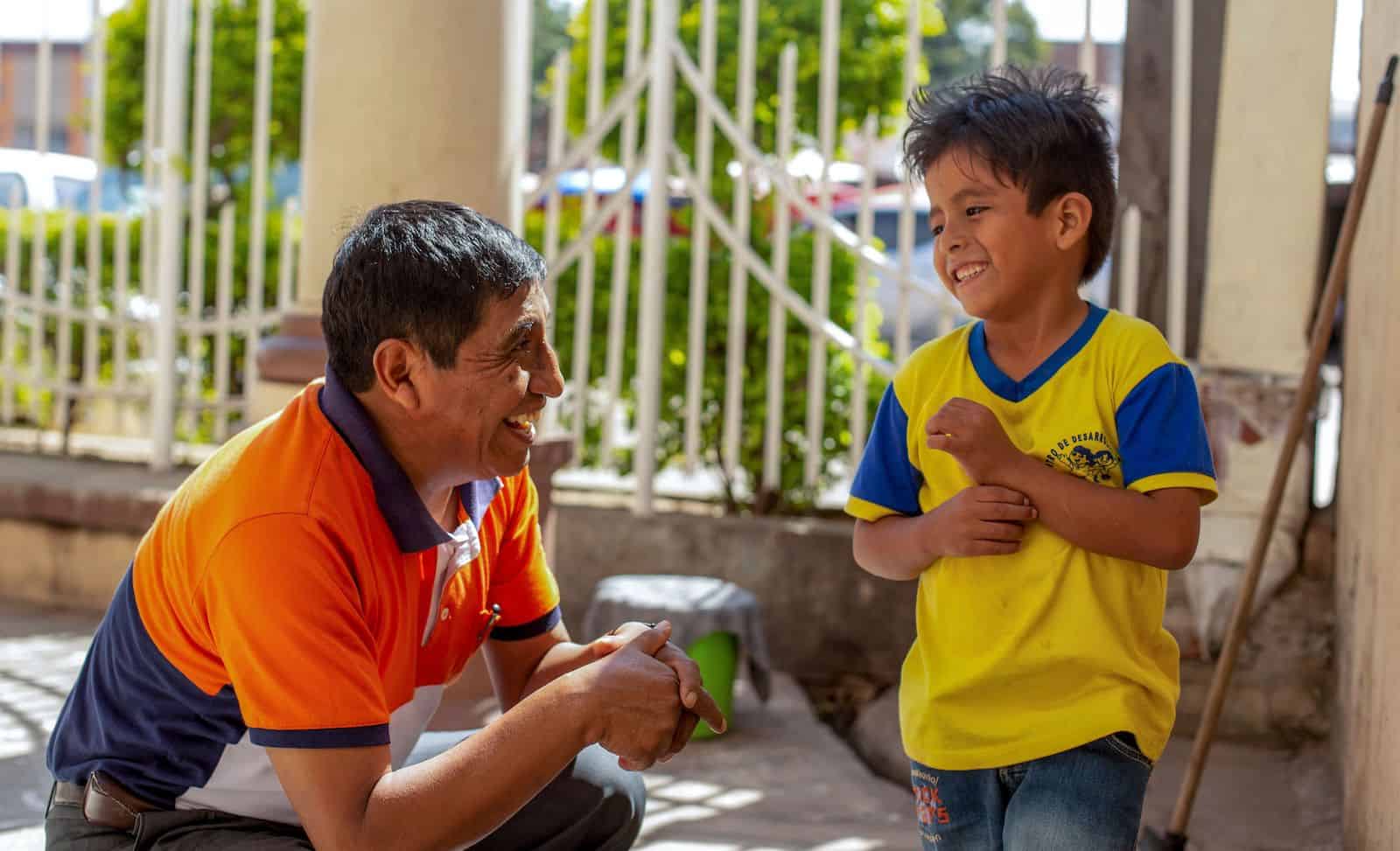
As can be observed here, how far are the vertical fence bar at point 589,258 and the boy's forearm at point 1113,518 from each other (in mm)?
3273

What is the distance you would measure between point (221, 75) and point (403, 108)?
3.93 metres

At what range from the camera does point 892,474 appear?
2.28m

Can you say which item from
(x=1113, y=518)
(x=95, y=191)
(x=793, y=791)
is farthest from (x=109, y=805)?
(x=95, y=191)

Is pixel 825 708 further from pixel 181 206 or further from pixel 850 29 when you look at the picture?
pixel 181 206

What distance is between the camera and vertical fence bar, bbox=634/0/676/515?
197 inches

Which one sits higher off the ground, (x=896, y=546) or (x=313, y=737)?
(x=896, y=546)

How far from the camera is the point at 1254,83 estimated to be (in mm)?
4195

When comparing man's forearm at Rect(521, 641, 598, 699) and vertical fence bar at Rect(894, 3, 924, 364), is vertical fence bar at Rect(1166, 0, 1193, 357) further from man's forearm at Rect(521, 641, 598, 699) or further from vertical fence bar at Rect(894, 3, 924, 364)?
man's forearm at Rect(521, 641, 598, 699)

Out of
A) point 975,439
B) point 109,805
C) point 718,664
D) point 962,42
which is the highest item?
point 962,42

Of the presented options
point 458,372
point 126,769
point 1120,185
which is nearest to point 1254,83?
point 1120,185

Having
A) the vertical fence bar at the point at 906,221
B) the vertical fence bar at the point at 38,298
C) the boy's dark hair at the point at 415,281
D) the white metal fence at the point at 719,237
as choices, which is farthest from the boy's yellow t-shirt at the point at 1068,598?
the vertical fence bar at the point at 38,298

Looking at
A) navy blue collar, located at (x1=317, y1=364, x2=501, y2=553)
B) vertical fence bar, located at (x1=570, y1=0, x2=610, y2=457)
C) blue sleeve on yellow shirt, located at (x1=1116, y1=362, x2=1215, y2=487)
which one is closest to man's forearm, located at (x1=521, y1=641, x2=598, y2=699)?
navy blue collar, located at (x1=317, y1=364, x2=501, y2=553)

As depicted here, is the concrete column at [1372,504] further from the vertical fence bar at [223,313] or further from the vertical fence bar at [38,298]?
the vertical fence bar at [38,298]

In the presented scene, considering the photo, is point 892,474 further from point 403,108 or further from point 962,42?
point 962,42
